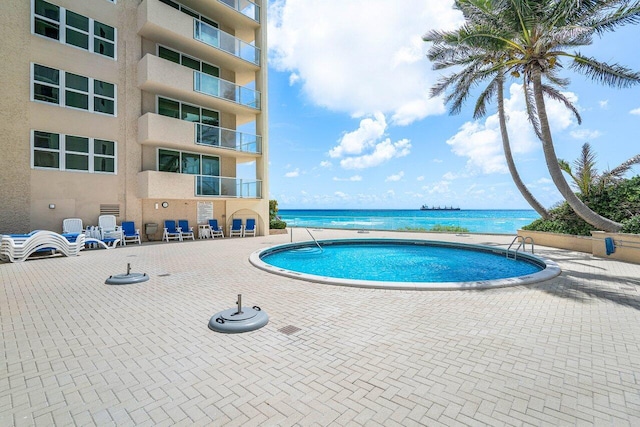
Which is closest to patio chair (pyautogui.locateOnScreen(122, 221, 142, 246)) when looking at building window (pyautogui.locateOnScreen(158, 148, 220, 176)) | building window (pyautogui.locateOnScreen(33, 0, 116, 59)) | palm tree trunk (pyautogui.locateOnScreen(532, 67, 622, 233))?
building window (pyautogui.locateOnScreen(158, 148, 220, 176))

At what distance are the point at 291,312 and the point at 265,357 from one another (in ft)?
4.83

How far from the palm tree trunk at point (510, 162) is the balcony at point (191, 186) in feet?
44.3

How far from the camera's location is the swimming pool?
6.81 meters

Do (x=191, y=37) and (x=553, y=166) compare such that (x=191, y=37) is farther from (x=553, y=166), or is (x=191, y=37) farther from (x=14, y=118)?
(x=553, y=166)

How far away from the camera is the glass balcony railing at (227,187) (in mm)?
15515

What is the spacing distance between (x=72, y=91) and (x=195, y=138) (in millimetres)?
5126

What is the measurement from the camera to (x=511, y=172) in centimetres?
1538

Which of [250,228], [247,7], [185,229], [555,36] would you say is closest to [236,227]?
[250,228]

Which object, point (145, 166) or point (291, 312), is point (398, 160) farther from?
point (291, 312)

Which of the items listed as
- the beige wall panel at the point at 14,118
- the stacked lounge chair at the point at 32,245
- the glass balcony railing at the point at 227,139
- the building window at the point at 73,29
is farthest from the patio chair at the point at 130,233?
the building window at the point at 73,29

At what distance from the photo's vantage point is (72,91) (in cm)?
1291

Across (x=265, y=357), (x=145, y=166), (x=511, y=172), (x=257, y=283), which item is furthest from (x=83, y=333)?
(x=511, y=172)

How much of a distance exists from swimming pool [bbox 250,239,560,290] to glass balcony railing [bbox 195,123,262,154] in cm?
697

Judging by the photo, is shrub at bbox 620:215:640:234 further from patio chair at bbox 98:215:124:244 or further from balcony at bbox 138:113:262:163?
patio chair at bbox 98:215:124:244
